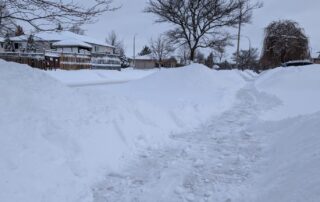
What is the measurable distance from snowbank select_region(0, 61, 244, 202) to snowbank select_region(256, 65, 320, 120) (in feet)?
13.1

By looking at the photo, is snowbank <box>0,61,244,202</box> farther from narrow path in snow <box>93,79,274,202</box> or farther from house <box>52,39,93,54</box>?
house <box>52,39,93,54</box>

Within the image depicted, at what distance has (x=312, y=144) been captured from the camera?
5.09 metres

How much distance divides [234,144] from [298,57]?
39.3 m

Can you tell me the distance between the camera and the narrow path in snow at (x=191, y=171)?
4.39m

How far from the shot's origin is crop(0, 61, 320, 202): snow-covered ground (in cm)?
425

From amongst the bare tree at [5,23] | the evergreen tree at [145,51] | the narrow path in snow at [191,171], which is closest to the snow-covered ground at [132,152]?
the narrow path in snow at [191,171]

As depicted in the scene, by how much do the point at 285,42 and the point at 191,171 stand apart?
3929cm

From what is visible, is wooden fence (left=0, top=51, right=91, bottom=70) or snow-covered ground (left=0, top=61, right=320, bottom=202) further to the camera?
wooden fence (left=0, top=51, right=91, bottom=70)

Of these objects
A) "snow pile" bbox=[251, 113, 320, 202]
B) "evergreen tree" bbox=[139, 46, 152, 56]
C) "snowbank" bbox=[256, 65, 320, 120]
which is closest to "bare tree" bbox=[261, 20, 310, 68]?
"snowbank" bbox=[256, 65, 320, 120]

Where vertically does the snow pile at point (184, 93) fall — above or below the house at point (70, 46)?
below

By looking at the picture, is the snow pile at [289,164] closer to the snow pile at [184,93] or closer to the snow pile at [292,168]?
the snow pile at [292,168]

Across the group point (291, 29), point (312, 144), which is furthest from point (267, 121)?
point (291, 29)

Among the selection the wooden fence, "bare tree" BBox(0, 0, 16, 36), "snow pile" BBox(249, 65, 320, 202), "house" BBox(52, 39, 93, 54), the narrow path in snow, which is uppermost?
"house" BBox(52, 39, 93, 54)

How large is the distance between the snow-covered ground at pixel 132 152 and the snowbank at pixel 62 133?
0.05ft
